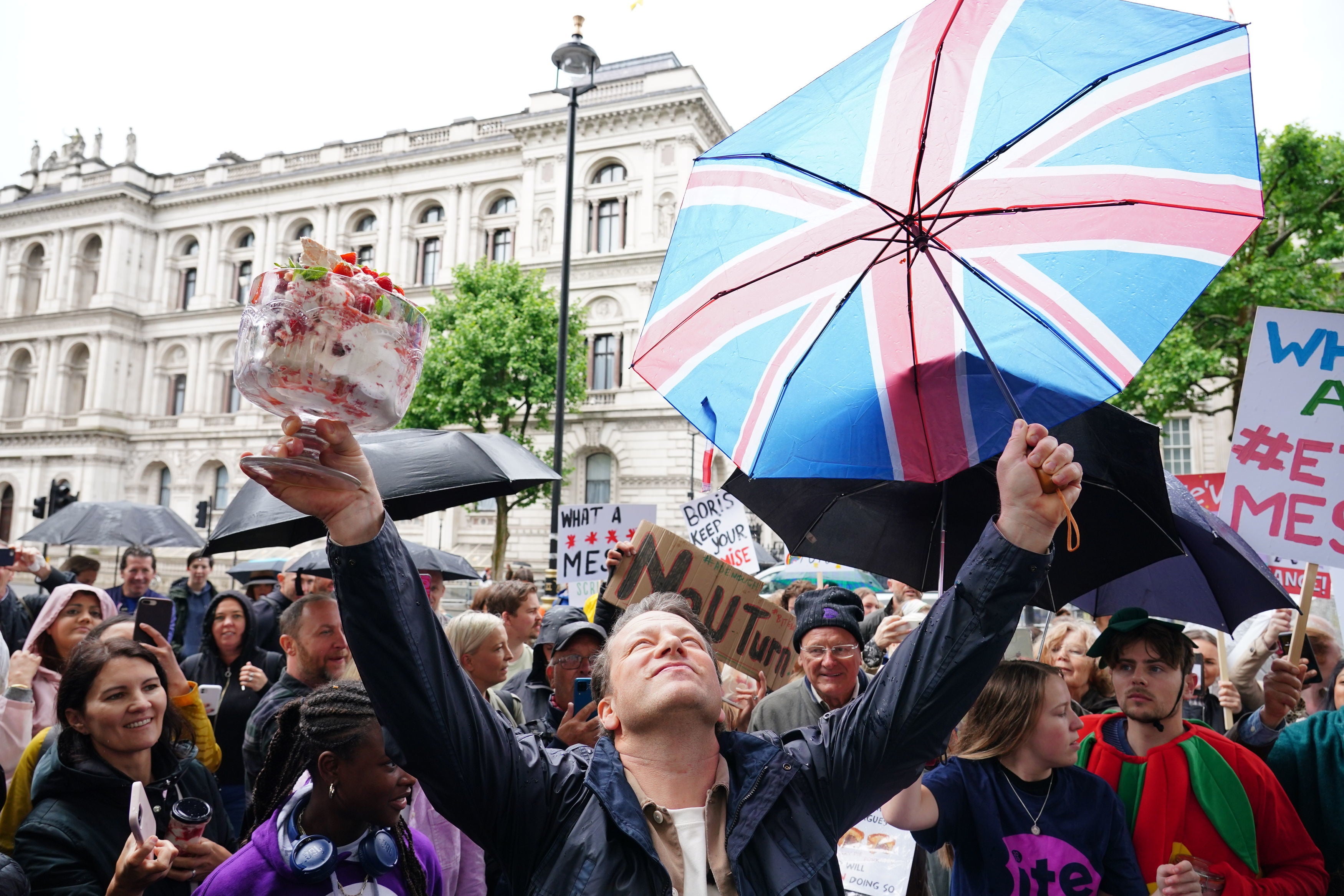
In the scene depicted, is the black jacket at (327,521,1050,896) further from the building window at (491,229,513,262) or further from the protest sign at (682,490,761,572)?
the building window at (491,229,513,262)

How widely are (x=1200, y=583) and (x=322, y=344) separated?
3.19 metres

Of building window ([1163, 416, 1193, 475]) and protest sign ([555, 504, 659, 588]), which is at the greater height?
building window ([1163, 416, 1193, 475])

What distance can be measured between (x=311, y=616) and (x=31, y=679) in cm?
147

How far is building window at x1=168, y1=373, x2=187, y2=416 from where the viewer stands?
39.0 metres

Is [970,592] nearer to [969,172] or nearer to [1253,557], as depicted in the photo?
[969,172]

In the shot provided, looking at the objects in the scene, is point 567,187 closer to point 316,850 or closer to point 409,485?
point 409,485

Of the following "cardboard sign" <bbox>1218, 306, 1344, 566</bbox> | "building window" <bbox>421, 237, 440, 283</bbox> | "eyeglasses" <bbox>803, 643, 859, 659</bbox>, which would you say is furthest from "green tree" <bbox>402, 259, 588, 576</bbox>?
"cardboard sign" <bbox>1218, 306, 1344, 566</bbox>

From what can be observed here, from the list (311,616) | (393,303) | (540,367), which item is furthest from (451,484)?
(540,367)

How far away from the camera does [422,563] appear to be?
7336 millimetres

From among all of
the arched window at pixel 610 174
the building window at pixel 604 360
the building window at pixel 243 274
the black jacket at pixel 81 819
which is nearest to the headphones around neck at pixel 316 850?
the black jacket at pixel 81 819

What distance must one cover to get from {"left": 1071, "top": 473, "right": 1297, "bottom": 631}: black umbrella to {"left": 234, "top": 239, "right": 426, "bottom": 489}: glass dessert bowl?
2.55 meters

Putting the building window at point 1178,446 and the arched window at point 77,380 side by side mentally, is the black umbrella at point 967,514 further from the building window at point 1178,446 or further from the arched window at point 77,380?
the arched window at point 77,380

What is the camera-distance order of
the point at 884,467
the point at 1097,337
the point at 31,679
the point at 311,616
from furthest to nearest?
the point at 31,679 → the point at 311,616 → the point at 884,467 → the point at 1097,337

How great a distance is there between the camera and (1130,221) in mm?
2346
